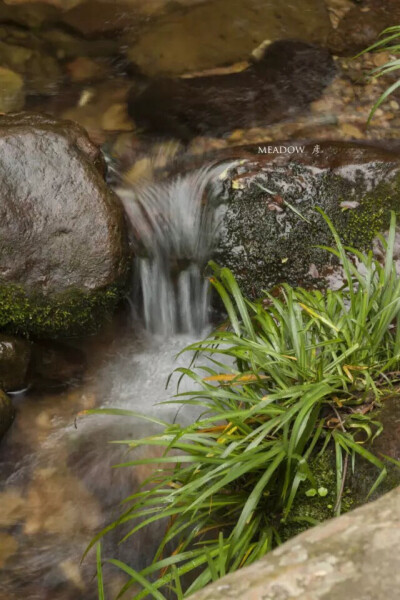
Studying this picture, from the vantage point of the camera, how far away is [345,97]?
173 inches

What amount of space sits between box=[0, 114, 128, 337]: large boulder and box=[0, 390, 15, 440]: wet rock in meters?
0.39

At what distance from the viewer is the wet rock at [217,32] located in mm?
4691

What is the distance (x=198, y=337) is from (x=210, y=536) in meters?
1.50

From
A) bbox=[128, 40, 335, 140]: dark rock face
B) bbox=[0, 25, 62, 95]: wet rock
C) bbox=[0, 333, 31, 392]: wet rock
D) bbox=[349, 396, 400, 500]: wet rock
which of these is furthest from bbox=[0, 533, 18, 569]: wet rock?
bbox=[0, 25, 62, 95]: wet rock

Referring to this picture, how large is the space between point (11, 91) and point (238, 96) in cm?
166

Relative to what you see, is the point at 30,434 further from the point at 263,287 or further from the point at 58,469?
the point at 263,287

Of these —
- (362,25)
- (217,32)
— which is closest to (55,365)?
(217,32)

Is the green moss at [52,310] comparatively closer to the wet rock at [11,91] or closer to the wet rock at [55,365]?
the wet rock at [55,365]

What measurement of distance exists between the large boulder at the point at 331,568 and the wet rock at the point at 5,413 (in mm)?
2220

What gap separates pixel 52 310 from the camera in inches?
130

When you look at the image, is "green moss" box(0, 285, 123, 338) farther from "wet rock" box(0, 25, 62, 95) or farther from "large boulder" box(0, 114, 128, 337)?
"wet rock" box(0, 25, 62, 95)

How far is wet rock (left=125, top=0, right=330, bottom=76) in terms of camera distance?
15.4ft

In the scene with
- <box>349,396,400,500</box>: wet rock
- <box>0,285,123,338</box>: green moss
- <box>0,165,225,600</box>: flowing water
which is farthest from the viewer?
<box>0,285,123,338</box>: green moss

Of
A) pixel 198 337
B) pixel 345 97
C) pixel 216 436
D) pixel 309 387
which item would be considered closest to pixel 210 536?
pixel 216 436
